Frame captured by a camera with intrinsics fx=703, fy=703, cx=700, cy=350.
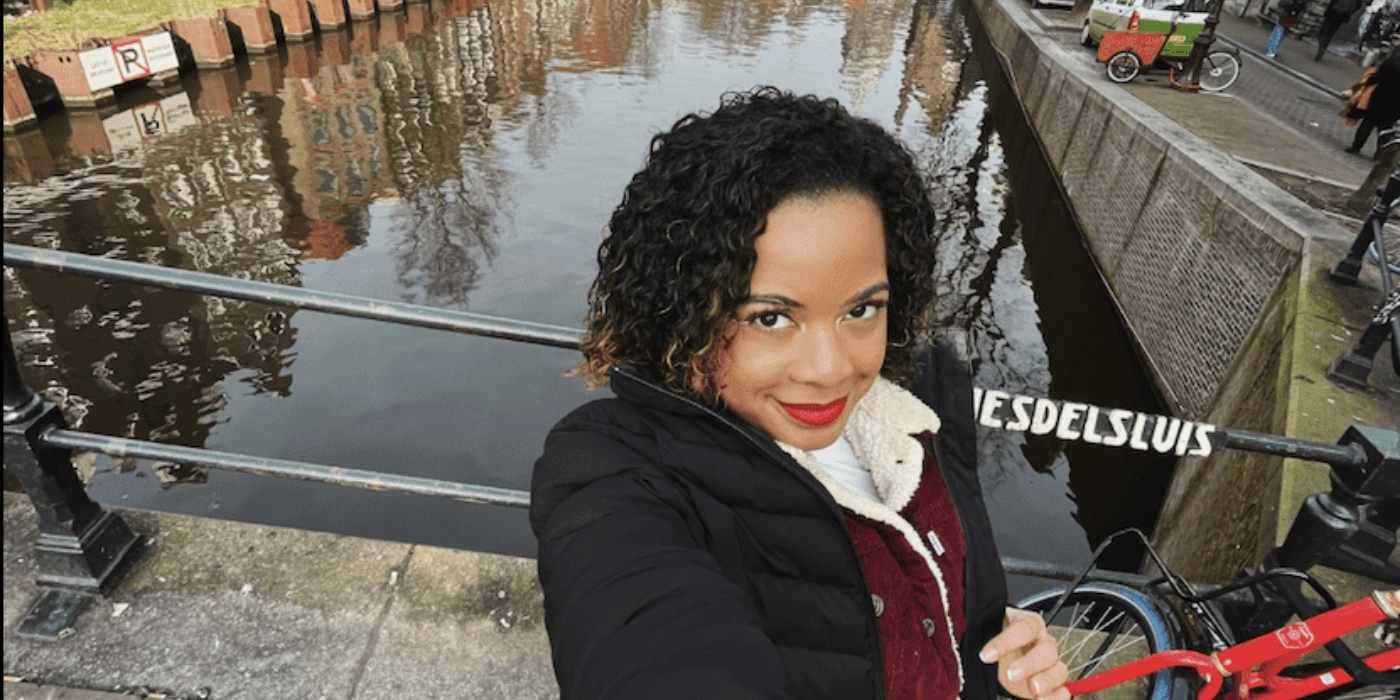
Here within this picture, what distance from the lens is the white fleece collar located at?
145 cm

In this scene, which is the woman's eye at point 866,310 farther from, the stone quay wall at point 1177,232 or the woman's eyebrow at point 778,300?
the stone quay wall at point 1177,232

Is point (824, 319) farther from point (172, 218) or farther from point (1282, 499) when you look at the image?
point (172, 218)

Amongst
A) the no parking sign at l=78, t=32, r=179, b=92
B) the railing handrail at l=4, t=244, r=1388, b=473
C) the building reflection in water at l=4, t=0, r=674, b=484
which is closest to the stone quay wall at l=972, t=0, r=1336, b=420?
the railing handrail at l=4, t=244, r=1388, b=473

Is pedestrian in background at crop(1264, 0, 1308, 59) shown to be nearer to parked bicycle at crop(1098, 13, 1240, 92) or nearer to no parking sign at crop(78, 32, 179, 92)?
parked bicycle at crop(1098, 13, 1240, 92)

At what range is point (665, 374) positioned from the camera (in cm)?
136

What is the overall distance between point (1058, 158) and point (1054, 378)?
617 centimetres

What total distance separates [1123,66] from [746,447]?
15624 millimetres

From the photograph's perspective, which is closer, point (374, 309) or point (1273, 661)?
point (374, 309)

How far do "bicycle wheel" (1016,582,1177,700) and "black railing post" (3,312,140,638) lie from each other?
305 cm

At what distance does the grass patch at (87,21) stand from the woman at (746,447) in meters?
18.2

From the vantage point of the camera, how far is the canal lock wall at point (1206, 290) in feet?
12.5

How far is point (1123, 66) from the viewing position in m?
13.4

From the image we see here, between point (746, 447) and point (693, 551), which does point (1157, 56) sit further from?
point (693, 551)

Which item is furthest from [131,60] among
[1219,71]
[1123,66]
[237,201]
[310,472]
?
[1219,71]
